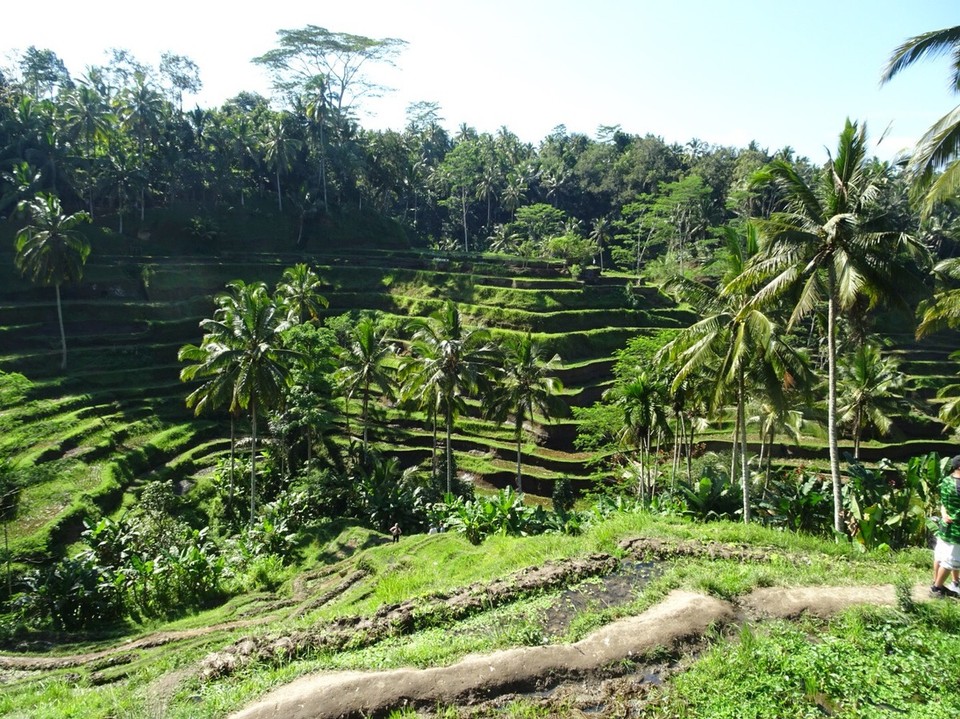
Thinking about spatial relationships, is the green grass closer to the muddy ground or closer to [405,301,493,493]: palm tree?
the muddy ground

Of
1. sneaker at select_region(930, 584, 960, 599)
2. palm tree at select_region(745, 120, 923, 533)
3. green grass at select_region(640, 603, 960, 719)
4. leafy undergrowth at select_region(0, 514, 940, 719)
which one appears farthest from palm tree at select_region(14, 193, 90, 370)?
sneaker at select_region(930, 584, 960, 599)

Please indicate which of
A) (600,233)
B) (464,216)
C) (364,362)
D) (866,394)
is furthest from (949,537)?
(464,216)

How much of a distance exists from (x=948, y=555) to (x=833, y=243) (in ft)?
25.6

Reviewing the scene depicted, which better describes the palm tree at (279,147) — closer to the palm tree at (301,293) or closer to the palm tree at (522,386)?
the palm tree at (301,293)

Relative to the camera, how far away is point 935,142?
37.6 ft

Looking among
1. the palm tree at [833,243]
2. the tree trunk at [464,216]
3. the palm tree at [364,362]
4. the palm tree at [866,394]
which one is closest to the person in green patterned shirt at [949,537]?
the palm tree at [833,243]

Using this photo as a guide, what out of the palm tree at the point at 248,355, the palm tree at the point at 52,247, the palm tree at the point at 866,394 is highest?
the palm tree at the point at 52,247

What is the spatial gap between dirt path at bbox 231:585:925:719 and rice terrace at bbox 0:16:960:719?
4 centimetres

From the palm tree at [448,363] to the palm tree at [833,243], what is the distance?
13675mm

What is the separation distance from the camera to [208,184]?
55594 mm

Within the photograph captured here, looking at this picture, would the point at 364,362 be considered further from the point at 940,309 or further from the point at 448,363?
the point at 940,309

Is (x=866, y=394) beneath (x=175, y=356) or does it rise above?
beneath

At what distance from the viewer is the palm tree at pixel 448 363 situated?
1013 inches

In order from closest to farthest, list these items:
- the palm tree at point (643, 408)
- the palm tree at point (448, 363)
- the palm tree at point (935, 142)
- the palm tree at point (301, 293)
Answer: the palm tree at point (935, 142) < the palm tree at point (643, 408) < the palm tree at point (448, 363) < the palm tree at point (301, 293)
